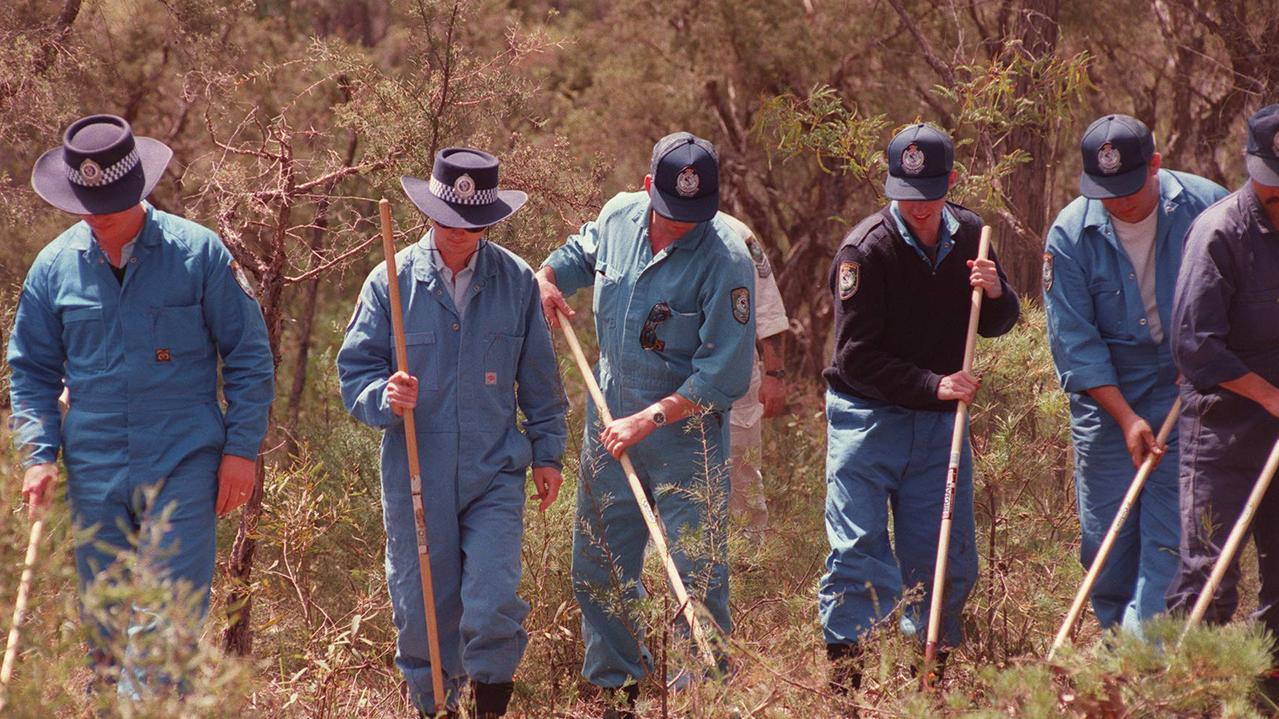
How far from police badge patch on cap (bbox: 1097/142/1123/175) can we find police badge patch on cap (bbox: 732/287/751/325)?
1.38 metres

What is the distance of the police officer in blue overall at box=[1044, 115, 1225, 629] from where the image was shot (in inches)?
213

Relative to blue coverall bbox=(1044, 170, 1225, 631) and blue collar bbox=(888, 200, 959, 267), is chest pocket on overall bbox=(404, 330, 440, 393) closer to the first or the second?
blue collar bbox=(888, 200, 959, 267)

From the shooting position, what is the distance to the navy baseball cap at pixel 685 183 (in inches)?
215

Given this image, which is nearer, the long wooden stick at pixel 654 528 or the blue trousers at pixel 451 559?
the long wooden stick at pixel 654 528

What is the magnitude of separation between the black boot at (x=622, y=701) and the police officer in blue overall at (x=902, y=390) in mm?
779

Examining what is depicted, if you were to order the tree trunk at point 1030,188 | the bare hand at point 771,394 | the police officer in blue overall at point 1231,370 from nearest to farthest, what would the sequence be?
the police officer in blue overall at point 1231,370
the bare hand at point 771,394
the tree trunk at point 1030,188

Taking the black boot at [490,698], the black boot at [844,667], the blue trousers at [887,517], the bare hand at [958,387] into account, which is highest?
the bare hand at [958,387]

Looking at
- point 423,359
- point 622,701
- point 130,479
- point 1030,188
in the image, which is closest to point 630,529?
point 622,701

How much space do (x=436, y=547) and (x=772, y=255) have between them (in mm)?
7144

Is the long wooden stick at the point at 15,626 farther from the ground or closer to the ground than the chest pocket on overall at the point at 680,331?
closer to the ground

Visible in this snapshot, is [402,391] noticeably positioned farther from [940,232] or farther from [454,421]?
[940,232]

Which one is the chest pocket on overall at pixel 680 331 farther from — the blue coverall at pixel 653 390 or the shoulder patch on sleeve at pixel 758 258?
the shoulder patch on sleeve at pixel 758 258

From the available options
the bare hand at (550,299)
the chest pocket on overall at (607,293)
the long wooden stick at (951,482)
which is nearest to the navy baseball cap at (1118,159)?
the long wooden stick at (951,482)

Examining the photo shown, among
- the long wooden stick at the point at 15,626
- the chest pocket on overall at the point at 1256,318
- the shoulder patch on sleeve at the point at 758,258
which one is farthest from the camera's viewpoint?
the shoulder patch on sleeve at the point at 758,258
